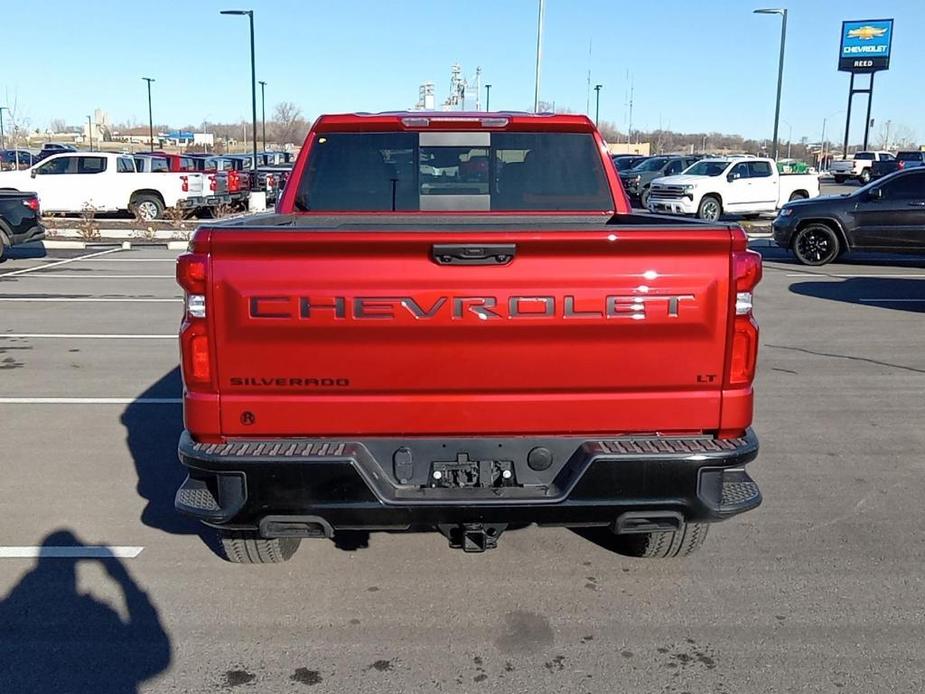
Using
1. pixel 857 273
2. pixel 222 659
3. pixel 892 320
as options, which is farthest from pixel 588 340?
pixel 857 273

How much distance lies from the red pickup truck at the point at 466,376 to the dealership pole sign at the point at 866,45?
66.6m

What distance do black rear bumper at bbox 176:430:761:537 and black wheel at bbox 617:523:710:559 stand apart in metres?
0.82

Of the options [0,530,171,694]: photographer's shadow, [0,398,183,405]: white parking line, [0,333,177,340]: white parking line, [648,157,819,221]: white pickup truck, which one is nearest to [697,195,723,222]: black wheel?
[648,157,819,221]: white pickup truck

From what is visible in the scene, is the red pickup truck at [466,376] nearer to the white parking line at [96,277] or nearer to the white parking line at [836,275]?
the white parking line at [96,277]

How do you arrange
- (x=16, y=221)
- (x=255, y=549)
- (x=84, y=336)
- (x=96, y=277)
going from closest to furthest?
(x=255, y=549) → (x=84, y=336) → (x=96, y=277) → (x=16, y=221)

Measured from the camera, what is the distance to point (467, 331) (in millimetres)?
3178

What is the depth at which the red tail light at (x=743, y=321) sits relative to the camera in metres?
3.20

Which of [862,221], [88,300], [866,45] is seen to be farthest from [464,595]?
[866,45]

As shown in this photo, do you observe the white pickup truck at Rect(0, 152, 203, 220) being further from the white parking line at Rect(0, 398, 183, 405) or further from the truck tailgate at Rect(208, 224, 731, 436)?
the truck tailgate at Rect(208, 224, 731, 436)

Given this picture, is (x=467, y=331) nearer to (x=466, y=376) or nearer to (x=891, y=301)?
(x=466, y=376)

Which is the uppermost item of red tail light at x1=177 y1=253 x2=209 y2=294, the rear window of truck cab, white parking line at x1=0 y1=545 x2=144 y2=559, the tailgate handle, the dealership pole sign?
the dealership pole sign

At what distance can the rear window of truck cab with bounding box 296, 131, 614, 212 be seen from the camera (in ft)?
15.5

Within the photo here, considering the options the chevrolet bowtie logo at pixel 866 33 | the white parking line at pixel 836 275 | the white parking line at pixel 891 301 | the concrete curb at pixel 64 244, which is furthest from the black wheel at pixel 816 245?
the chevrolet bowtie logo at pixel 866 33

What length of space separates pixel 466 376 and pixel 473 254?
1.54 ft
